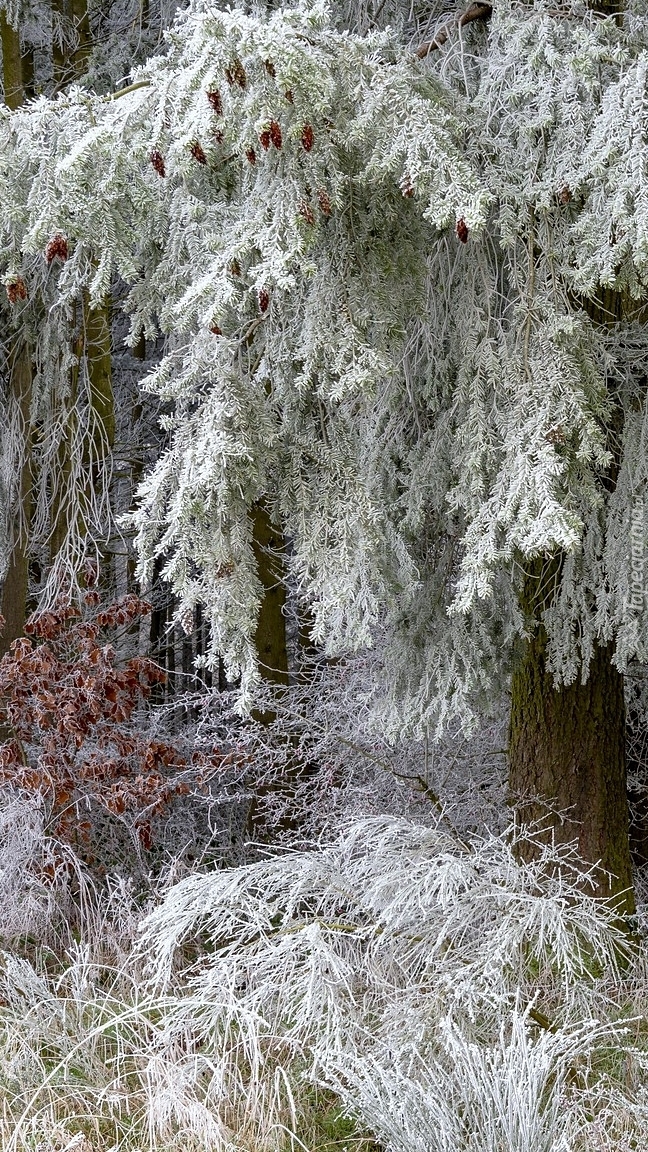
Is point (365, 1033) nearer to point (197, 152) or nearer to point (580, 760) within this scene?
point (580, 760)

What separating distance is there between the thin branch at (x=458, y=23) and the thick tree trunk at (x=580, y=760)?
2.18 m

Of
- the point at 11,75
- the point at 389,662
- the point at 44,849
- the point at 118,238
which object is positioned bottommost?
the point at 44,849

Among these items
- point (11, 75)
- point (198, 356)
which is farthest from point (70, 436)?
point (198, 356)

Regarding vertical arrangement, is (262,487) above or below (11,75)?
below

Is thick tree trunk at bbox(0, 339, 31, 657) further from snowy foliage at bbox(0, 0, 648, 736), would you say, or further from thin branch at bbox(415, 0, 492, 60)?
thin branch at bbox(415, 0, 492, 60)

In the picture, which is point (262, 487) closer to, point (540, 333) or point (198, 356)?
point (198, 356)

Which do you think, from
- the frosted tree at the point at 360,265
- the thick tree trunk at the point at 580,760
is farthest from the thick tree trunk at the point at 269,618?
the frosted tree at the point at 360,265

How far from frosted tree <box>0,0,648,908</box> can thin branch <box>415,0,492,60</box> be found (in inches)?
0.7

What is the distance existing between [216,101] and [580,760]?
125 inches

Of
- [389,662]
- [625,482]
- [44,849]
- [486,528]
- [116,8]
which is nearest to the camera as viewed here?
[486,528]

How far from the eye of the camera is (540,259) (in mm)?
3674

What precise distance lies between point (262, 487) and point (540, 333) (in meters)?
1.11

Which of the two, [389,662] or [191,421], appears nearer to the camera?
[191,421]

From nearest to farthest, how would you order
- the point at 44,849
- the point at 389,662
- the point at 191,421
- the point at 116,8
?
the point at 191,421 < the point at 389,662 < the point at 44,849 < the point at 116,8
